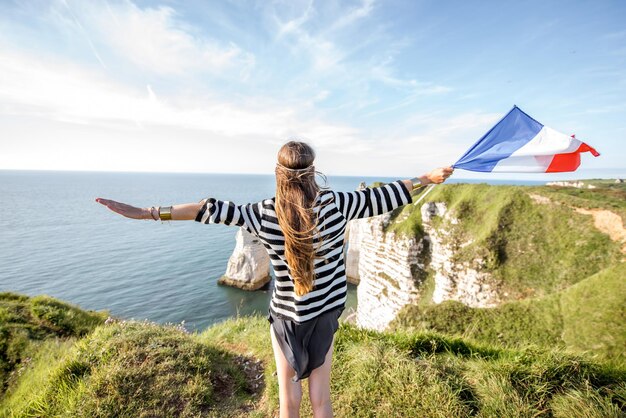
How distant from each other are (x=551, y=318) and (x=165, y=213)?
15.0 meters

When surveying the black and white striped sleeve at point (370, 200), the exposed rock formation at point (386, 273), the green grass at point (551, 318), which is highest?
the black and white striped sleeve at point (370, 200)

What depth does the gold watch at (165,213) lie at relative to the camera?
2678mm

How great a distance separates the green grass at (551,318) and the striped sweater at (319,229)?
8.02 metres

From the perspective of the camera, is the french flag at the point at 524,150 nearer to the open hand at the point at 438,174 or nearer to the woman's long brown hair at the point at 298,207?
the open hand at the point at 438,174

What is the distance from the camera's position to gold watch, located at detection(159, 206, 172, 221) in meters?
2.68

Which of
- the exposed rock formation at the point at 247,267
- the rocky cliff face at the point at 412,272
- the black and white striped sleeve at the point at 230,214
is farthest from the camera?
the exposed rock formation at the point at 247,267

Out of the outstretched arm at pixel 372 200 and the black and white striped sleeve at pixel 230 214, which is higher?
the outstretched arm at pixel 372 200

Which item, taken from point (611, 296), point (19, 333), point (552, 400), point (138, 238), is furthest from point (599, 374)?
point (138, 238)

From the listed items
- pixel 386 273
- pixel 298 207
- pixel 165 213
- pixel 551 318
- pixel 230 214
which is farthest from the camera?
pixel 386 273

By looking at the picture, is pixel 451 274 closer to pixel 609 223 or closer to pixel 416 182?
pixel 609 223

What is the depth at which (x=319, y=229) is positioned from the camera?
2566 mm

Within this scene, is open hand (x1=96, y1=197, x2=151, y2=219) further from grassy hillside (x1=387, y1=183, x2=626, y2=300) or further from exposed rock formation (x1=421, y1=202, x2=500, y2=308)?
exposed rock formation (x1=421, y1=202, x2=500, y2=308)

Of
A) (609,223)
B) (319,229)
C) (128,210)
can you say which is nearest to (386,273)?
(609,223)

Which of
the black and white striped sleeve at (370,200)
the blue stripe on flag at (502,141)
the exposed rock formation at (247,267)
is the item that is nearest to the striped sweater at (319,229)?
the black and white striped sleeve at (370,200)
